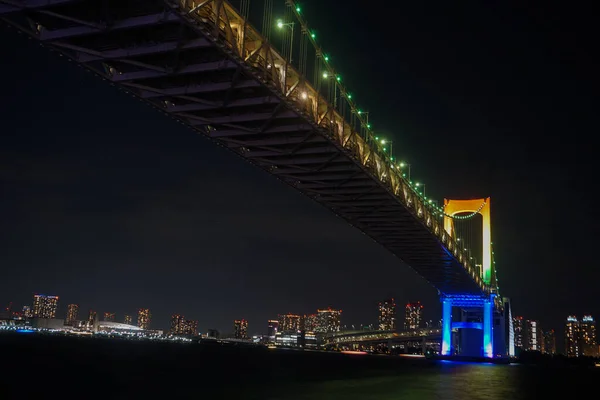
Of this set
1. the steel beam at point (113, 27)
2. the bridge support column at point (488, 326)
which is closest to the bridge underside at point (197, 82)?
the steel beam at point (113, 27)

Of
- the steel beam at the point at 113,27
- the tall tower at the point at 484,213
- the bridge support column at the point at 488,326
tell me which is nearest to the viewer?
the steel beam at the point at 113,27

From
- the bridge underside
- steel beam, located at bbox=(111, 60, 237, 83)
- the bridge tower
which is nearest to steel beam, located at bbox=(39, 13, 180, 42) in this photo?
the bridge underside

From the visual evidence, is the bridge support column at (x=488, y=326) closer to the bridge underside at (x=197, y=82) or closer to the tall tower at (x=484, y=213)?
the tall tower at (x=484, y=213)

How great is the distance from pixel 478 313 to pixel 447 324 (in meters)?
6.77

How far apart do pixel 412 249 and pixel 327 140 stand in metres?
29.5

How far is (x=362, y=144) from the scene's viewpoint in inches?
1168

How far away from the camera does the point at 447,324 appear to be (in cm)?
8306

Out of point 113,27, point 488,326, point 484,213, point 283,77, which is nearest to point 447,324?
point 488,326

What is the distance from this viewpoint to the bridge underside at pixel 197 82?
15398mm

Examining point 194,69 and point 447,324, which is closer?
point 194,69

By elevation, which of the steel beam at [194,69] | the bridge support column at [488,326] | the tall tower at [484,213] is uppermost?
the tall tower at [484,213]

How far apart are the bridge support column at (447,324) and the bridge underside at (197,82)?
51.4 meters

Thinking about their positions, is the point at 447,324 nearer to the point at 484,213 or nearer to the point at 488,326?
the point at 488,326

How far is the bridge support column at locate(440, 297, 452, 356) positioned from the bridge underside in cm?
5136
